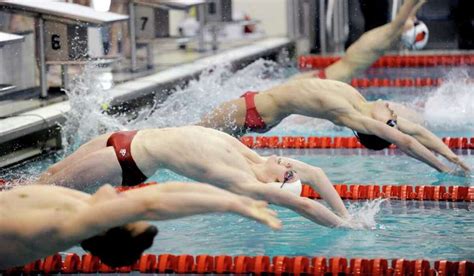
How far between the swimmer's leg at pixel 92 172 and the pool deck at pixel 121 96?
1498mm

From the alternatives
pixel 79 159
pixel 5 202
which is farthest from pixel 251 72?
pixel 5 202

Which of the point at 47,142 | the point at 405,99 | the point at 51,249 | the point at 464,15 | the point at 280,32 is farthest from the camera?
the point at 280,32

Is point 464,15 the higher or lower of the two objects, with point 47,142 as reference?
higher

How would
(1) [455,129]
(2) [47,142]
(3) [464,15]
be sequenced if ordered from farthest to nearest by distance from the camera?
(3) [464,15] < (1) [455,129] < (2) [47,142]

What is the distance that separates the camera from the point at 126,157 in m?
3.99

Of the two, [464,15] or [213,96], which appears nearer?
[213,96]

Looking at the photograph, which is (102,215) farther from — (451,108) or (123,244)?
(451,108)

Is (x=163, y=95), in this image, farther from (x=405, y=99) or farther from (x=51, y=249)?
(x=51, y=249)

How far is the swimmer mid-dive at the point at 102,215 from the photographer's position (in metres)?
2.97

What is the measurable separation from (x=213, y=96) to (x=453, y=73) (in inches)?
108

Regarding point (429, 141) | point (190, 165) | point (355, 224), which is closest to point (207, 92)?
point (429, 141)

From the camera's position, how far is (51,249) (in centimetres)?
314

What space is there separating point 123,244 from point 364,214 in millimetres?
1781

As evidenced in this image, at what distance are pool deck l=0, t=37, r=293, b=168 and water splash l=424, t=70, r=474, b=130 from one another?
6.71 ft
